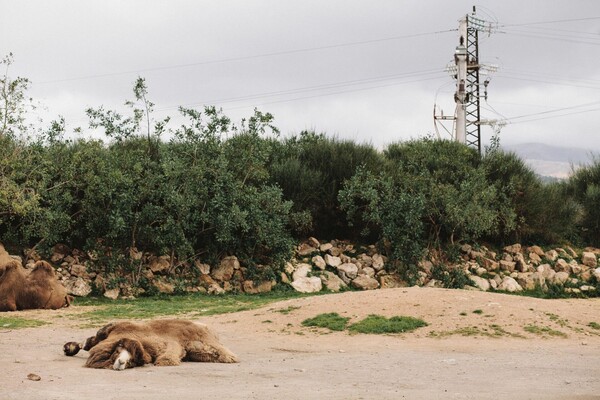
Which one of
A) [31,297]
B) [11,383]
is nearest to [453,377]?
[11,383]

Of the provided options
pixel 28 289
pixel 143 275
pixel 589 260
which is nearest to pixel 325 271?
pixel 143 275

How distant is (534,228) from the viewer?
89.0ft

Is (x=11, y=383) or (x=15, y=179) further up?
(x=15, y=179)

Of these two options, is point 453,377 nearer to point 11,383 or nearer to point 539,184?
point 11,383

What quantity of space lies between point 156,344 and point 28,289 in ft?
26.8

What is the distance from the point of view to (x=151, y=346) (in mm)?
9812

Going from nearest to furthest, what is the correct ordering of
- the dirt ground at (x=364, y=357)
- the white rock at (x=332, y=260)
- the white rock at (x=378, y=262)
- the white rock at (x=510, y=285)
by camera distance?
the dirt ground at (x=364, y=357) < the white rock at (x=510, y=285) < the white rock at (x=332, y=260) < the white rock at (x=378, y=262)

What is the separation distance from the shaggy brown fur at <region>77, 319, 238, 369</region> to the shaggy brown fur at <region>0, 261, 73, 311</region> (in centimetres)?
731

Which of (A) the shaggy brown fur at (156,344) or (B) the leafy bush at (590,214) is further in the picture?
(B) the leafy bush at (590,214)

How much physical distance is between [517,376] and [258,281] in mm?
12879

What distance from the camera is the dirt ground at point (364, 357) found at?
27.3ft

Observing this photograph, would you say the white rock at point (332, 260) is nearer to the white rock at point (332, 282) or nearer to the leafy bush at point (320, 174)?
the white rock at point (332, 282)

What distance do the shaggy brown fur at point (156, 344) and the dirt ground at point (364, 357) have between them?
0.22 m

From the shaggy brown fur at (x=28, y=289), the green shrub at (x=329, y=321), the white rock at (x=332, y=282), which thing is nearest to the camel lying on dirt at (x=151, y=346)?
the green shrub at (x=329, y=321)
